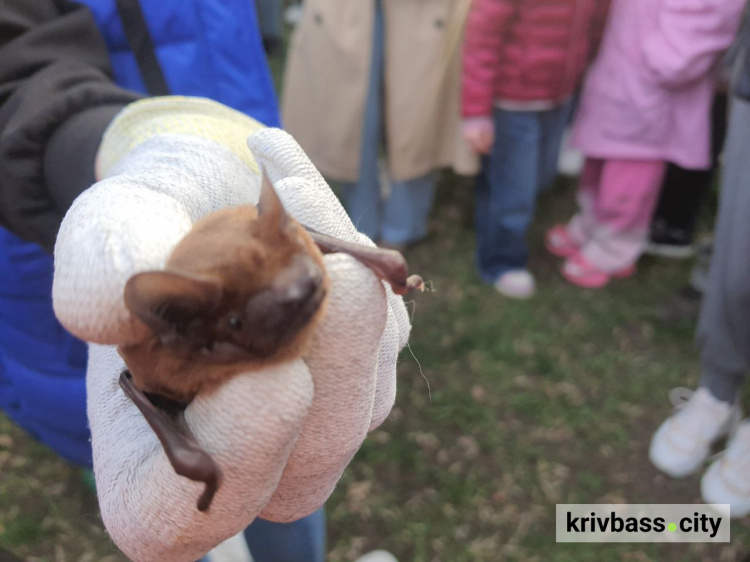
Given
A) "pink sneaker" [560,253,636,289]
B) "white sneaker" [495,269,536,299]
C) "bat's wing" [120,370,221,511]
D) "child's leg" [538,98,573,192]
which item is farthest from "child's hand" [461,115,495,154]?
"bat's wing" [120,370,221,511]

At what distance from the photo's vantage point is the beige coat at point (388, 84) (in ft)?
7.32

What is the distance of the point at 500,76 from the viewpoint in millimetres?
2199

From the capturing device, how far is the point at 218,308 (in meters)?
0.53

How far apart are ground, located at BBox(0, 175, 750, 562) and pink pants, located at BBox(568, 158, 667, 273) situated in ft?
0.51

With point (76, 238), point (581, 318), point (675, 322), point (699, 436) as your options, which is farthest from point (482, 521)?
point (76, 238)

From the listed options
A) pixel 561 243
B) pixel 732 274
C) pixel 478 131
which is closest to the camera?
pixel 732 274

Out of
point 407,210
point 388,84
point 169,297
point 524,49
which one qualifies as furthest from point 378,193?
point 169,297

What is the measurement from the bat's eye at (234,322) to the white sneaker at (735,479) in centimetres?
170

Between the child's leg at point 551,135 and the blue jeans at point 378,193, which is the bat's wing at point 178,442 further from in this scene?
the child's leg at point 551,135

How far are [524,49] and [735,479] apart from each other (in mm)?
1509

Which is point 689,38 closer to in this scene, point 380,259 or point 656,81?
point 656,81

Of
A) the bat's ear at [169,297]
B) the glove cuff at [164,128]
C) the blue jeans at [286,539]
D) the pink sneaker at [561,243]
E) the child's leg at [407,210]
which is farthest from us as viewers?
the pink sneaker at [561,243]

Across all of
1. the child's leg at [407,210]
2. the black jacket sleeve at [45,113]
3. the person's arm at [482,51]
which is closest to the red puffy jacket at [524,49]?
the person's arm at [482,51]

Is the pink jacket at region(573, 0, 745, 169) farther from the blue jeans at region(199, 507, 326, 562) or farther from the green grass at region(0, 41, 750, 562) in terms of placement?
the blue jeans at region(199, 507, 326, 562)
